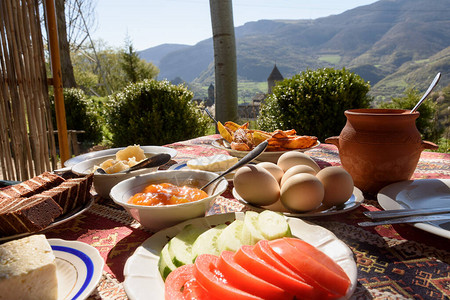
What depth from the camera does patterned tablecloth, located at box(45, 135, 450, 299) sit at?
2.53ft

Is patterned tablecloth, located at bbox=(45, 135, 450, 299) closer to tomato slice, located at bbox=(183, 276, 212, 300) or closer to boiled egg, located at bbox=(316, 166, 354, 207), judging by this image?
boiled egg, located at bbox=(316, 166, 354, 207)

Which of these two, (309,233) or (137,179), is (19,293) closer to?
(137,179)

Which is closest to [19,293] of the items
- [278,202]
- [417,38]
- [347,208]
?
[278,202]

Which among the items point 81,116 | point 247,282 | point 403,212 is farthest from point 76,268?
point 81,116

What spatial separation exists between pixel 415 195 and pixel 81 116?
9.55 metres

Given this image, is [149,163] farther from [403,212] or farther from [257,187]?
[403,212]

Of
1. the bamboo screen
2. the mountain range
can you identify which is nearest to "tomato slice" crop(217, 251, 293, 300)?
the bamboo screen

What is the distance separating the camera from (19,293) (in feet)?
2.21

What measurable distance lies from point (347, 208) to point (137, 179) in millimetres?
831

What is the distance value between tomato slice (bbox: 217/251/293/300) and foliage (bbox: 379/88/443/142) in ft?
34.7

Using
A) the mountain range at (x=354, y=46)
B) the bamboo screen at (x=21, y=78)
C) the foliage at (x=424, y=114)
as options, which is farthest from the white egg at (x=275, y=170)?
the mountain range at (x=354, y=46)

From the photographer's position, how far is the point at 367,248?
972 millimetres

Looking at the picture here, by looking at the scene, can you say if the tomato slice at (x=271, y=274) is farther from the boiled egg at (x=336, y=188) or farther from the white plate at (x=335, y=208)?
the boiled egg at (x=336, y=188)

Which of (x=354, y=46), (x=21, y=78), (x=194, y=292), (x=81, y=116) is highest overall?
(x=354, y=46)
